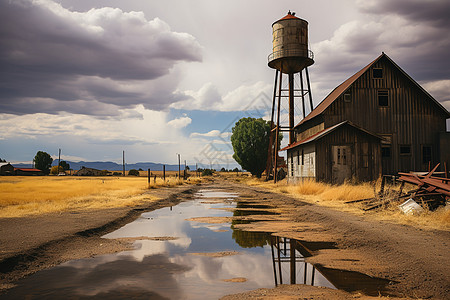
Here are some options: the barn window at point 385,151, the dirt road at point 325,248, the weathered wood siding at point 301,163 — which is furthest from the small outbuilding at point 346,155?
the dirt road at point 325,248

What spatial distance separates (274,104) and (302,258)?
2989cm

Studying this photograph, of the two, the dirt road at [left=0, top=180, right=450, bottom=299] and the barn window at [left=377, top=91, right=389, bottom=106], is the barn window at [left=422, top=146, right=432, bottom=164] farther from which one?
the dirt road at [left=0, top=180, right=450, bottom=299]

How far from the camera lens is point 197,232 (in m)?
9.66

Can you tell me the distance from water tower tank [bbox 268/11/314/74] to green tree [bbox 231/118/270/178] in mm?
25495

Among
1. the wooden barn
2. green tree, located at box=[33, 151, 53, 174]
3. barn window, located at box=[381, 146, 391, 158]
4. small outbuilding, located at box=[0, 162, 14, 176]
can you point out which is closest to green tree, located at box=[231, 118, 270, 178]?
the wooden barn

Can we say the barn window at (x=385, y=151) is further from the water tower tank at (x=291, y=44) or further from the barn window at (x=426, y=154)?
the water tower tank at (x=291, y=44)

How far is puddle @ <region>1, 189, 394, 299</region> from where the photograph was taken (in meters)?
4.64

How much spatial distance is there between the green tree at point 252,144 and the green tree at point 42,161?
7987 cm

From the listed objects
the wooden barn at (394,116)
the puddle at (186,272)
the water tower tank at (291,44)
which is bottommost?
the puddle at (186,272)

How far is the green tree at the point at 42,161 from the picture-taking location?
11125cm

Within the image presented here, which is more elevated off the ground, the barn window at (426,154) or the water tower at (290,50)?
the water tower at (290,50)

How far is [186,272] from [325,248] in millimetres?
3361

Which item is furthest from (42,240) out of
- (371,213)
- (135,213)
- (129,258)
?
(371,213)

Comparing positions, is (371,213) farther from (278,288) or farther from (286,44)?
(286,44)
